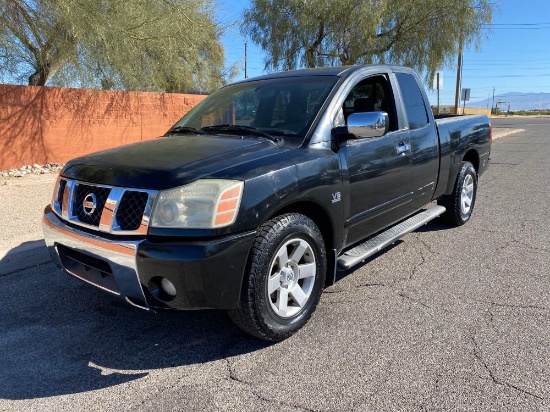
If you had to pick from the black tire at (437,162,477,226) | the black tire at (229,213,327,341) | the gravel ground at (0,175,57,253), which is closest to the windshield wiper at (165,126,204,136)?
the black tire at (229,213,327,341)

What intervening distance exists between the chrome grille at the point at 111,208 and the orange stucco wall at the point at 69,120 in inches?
310

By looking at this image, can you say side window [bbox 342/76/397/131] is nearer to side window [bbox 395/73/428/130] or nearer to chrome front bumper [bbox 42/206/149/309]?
side window [bbox 395/73/428/130]

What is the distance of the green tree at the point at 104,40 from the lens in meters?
9.34

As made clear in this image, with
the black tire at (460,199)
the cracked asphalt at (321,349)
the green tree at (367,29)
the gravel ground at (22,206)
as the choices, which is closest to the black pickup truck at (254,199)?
the cracked asphalt at (321,349)

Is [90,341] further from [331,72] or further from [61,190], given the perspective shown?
[331,72]

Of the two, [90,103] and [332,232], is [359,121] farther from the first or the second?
[90,103]

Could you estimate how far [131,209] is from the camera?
2701 mm

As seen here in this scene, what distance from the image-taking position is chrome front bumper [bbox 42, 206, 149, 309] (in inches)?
104

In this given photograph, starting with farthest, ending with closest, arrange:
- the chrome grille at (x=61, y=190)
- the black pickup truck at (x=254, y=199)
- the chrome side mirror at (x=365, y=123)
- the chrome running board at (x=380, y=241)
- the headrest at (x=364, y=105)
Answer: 1. the headrest at (x=364, y=105)
2. the chrome running board at (x=380, y=241)
3. the chrome side mirror at (x=365, y=123)
4. the chrome grille at (x=61, y=190)
5. the black pickup truck at (x=254, y=199)

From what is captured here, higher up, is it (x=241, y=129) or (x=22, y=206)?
(x=241, y=129)

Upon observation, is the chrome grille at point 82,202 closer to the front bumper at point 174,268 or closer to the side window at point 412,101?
the front bumper at point 174,268

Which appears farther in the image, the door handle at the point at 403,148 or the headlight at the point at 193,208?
the door handle at the point at 403,148

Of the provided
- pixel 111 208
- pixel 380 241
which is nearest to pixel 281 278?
pixel 111 208

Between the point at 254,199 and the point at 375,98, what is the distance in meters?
2.22
